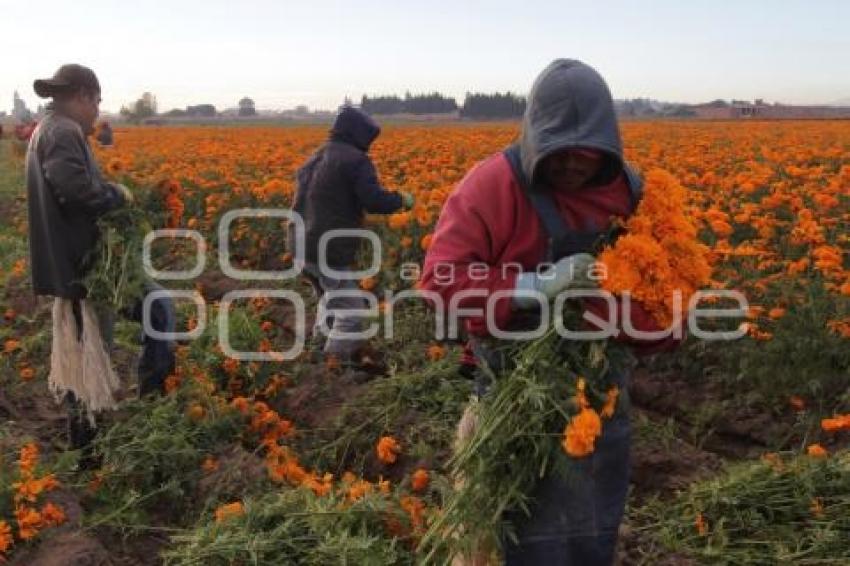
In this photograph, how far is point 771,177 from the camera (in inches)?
362

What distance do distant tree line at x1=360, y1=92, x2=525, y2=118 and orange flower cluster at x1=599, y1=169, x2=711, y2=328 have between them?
203 ft

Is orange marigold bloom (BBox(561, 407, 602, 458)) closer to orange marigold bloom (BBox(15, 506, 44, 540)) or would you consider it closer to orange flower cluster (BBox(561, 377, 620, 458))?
orange flower cluster (BBox(561, 377, 620, 458))

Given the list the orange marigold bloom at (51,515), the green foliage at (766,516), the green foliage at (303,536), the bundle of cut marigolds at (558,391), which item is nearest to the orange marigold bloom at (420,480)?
the green foliage at (303,536)

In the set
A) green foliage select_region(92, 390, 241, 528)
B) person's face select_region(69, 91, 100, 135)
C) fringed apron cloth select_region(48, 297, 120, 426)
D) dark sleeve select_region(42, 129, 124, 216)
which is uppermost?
person's face select_region(69, 91, 100, 135)

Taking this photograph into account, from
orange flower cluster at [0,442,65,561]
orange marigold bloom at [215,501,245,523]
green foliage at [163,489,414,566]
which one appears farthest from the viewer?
orange flower cluster at [0,442,65,561]

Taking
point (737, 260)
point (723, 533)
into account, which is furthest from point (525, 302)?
point (737, 260)

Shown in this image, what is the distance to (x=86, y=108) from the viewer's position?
14.8ft

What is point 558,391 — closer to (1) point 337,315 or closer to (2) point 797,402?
(2) point 797,402

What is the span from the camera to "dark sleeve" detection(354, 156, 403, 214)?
5828 millimetres

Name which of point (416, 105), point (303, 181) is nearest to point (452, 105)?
point (416, 105)

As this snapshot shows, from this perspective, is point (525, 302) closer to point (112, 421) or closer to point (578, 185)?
point (578, 185)

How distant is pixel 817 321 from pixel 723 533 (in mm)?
2307

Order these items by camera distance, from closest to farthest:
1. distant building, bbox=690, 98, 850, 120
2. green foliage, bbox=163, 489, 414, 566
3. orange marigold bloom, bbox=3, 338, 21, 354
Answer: green foliage, bbox=163, 489, 414, 566
orange marigold bloom, bbox=3, 338, 21, 354
distant building, bbox=690, 98, 850, 120

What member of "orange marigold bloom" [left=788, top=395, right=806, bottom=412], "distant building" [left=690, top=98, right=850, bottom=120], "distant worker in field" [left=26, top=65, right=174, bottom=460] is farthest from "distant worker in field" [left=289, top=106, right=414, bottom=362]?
"distant building" [left=690, top=98, right=850, bottom=120]
